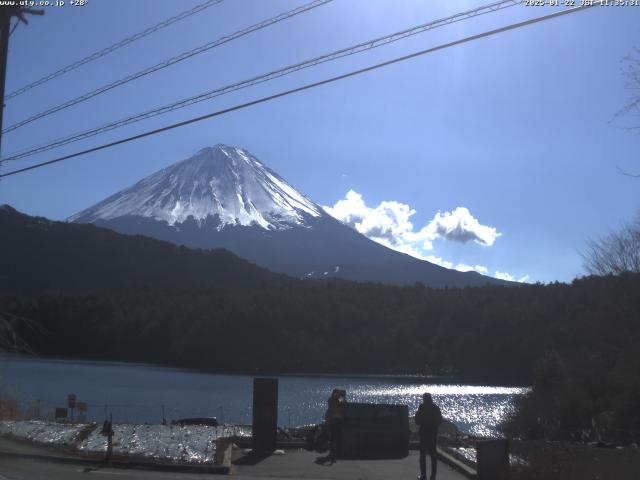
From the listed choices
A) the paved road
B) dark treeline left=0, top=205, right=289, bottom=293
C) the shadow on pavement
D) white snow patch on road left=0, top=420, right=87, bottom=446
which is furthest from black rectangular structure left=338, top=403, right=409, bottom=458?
dark treeline left=0, top=205, right=289, bottom=293

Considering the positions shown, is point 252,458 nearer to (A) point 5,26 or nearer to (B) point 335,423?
(B) point 335,423

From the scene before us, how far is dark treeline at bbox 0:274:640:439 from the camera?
76.2m

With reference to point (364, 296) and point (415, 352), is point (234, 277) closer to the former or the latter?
point (364, 296)

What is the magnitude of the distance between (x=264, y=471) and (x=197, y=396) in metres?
35.3

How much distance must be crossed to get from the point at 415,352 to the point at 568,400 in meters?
54.3

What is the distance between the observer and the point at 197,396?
48.6 m

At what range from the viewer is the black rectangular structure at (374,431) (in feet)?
54.4

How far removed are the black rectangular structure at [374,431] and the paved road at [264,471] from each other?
66cm

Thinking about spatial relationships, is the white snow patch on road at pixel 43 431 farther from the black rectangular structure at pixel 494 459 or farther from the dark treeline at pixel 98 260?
the dark treeline at pixel 98 260

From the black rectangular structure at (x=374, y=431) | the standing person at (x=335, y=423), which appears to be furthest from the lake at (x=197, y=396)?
the black rectangular structure at (x=374, y=431)

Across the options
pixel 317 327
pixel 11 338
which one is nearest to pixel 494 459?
pixel 11 338

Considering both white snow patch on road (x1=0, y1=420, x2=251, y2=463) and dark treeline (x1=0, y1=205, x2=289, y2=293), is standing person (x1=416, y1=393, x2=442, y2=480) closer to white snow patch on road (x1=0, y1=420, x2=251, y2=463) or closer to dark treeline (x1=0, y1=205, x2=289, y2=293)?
white snow patch on road (x1=0, y1=420, x2=251, y2=463)

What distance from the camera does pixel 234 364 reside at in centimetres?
9031

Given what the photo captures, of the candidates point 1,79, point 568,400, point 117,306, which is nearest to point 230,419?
point 568,400
